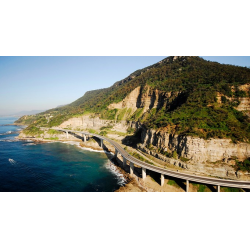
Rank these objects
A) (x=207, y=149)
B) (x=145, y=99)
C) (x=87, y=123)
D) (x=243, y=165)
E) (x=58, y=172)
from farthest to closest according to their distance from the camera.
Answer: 1. (x=87, y=123)
2. (x=145, y=99)
3. (x=58, y=172)
4. (x=207, y=149)
5. (x=243, y=165)

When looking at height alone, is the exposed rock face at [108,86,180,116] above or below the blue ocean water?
above

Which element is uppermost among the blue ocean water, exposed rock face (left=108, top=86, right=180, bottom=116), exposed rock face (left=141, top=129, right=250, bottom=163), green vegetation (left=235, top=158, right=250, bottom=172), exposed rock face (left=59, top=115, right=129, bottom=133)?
exposed rock face (left=108, top=86, right=180, bottom=116)

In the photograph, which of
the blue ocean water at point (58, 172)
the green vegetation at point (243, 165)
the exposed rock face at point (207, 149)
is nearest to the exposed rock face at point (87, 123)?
the blue ocean water at point (58, 172)

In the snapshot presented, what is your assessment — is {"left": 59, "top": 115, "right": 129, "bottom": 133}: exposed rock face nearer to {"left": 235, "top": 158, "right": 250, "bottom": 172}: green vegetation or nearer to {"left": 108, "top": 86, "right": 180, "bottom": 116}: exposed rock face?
{"left": 108, "top": 86, "right": 180, "bottom": 116}: exposed rock face

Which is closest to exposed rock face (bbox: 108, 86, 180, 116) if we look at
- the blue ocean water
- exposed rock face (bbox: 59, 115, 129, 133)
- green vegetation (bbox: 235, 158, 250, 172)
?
exposed rock face (bbox: 59, 115, 129, 133)

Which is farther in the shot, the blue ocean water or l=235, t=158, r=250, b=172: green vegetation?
the blue ocean water

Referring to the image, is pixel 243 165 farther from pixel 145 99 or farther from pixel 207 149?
pixel 145 99

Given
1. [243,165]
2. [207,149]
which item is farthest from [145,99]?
[243,165]

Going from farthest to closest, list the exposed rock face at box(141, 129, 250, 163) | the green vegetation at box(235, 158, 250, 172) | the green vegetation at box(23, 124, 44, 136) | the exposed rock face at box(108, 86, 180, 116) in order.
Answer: the green vegetation at box(23, 124, 44, 136) < the exposed rock face at box(108, 86, 180, 116) < the exposed rock face at box(141, 129, 250, 163) < the green vegetation at box(235, 158, 250, 172)
